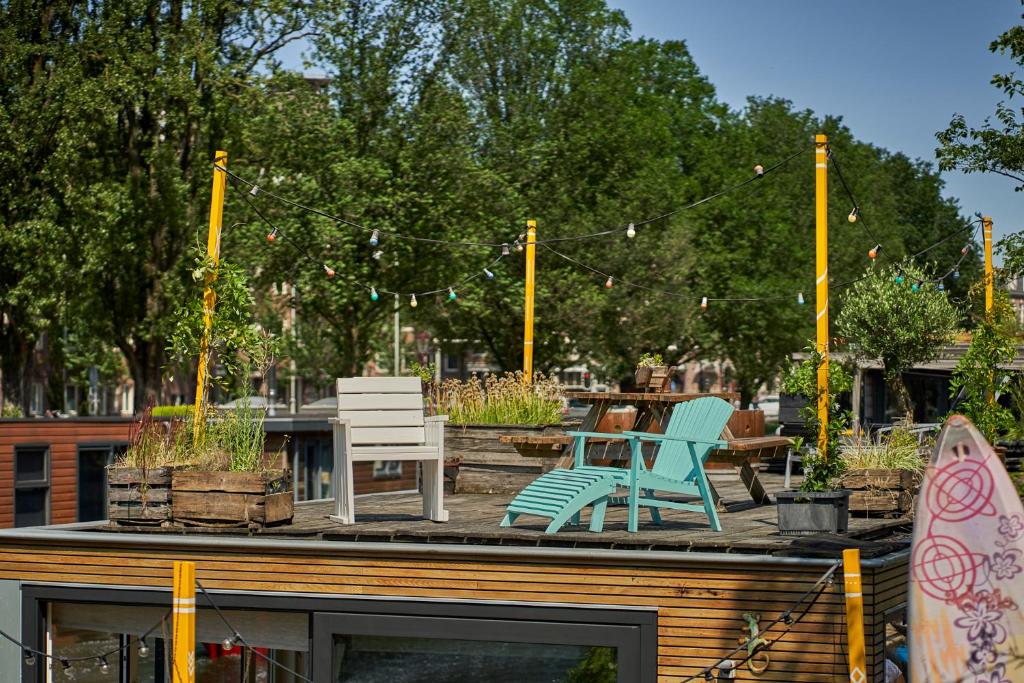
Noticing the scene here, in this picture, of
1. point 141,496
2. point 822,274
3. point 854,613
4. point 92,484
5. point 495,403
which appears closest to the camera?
point 854,613

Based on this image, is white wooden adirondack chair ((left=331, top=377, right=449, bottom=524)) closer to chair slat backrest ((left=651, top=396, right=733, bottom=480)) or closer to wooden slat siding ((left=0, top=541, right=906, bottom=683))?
wooden slat siding ((left=0, top=541, right=906, bottom=683))

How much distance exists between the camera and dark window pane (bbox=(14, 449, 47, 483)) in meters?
18.2

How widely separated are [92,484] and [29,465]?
1.09 metres

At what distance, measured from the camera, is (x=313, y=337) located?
54250 millimetres

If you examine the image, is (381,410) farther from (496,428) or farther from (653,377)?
(496,428)

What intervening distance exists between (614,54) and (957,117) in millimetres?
23506

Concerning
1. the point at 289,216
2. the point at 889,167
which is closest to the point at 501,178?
the point at 289,216

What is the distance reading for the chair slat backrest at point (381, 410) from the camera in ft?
31.6

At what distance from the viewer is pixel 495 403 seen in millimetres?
14523

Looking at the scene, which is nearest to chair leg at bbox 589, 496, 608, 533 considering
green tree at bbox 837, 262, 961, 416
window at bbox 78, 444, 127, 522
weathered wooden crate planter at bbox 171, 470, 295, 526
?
weathered wooden crate planter at bbox 171, 470, 295, 526

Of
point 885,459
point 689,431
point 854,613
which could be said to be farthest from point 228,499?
point 885,459

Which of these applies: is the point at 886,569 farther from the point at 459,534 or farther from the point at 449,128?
the point at 449,128

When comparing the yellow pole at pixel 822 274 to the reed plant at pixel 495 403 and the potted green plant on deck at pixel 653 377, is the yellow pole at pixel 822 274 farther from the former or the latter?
the reed plant at pixel 495 403

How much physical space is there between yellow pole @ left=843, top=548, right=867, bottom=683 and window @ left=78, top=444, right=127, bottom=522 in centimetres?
1343
